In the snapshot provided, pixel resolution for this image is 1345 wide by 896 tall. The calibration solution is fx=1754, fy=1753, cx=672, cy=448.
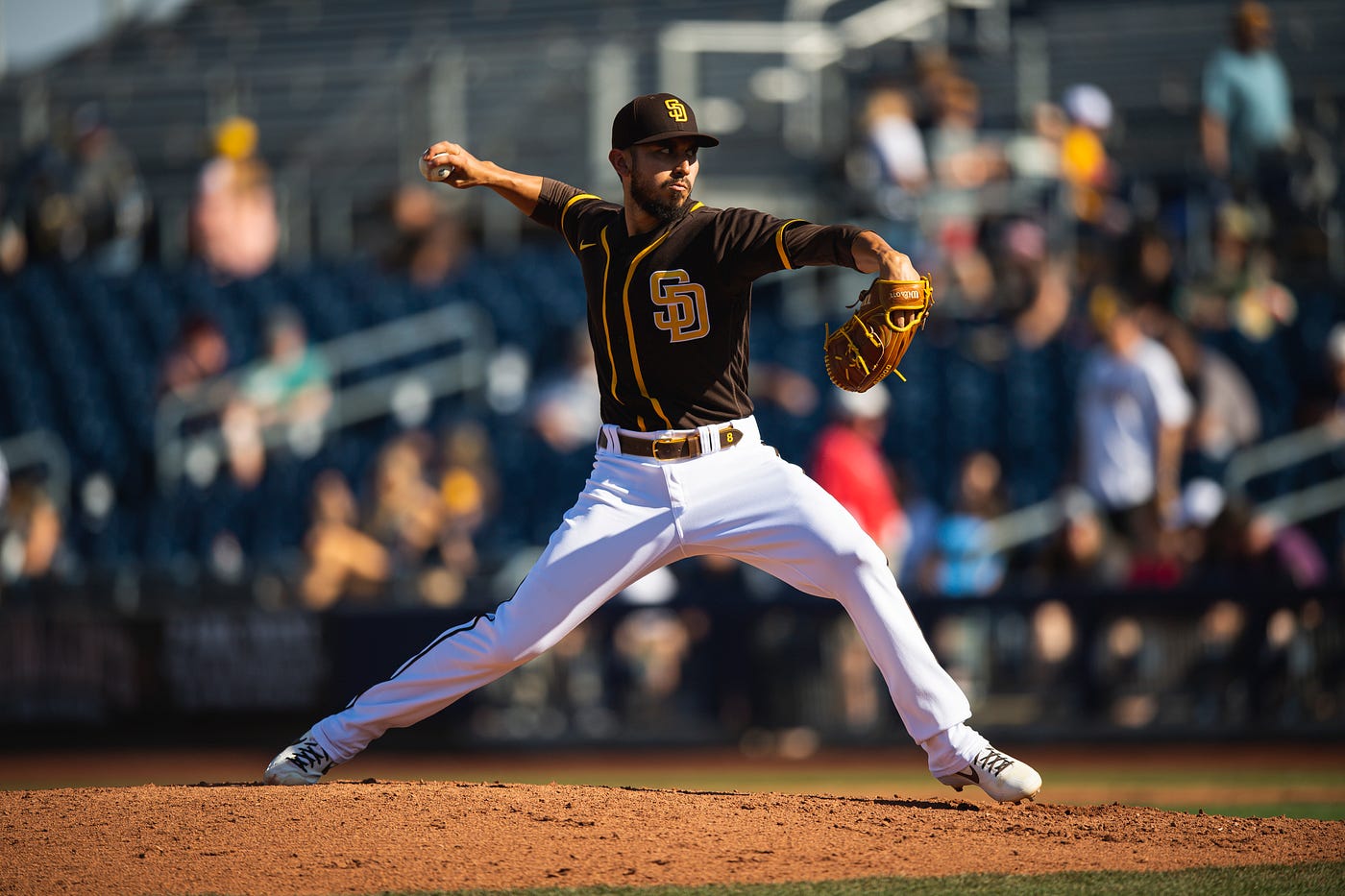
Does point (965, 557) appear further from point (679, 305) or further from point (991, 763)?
point (679, 305)

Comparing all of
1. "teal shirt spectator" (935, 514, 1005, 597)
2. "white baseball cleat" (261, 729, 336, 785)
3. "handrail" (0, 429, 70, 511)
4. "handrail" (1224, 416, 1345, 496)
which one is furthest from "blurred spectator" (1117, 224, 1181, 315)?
"handrail" (0, 429, 70, 511)

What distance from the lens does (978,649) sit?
9.79 m

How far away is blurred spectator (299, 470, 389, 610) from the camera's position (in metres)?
10.7

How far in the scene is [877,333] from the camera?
5020mm

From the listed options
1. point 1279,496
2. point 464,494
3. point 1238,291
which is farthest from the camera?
point 1238,291

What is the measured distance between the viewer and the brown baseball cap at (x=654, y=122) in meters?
5.18

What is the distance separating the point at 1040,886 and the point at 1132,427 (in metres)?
5.90

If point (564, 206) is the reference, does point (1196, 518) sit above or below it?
below

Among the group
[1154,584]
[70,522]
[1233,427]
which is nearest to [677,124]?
[1154,584]

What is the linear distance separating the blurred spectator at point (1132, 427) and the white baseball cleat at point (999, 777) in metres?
4.96

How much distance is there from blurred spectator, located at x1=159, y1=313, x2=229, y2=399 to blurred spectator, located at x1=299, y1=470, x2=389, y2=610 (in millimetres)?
1545

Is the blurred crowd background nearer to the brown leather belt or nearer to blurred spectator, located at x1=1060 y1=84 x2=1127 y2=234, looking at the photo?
blurred spectator, located at x1=1060 y1=84 x2=1127 y2=234

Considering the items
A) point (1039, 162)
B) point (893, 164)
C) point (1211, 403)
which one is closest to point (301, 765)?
point (1211, 403)

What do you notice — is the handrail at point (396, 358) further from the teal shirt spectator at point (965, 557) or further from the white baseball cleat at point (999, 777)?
the white baseball cleat at point (999, 777)
